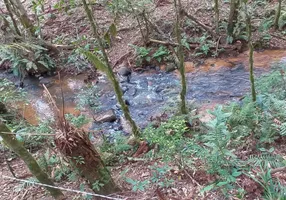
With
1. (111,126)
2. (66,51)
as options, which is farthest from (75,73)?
(111,126)

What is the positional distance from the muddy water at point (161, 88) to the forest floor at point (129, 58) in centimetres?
55

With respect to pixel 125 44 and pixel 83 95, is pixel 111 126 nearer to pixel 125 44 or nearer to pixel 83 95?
pixel 83 95

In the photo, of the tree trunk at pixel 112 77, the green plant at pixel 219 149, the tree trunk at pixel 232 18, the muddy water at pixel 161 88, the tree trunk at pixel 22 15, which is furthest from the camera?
the tree trunk at pixel 22 15

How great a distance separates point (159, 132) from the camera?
438 cm

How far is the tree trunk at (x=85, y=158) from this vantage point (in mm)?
2885

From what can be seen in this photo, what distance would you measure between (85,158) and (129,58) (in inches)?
260

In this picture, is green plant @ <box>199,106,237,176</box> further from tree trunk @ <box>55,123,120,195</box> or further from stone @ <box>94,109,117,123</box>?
stone @ <box>94,109,117,123</box>

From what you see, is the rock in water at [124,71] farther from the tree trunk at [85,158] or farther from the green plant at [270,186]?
the green plant at [270,186]

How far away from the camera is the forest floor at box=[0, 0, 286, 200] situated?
3449 millimetres

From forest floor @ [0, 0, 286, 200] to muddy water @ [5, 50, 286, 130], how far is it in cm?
55

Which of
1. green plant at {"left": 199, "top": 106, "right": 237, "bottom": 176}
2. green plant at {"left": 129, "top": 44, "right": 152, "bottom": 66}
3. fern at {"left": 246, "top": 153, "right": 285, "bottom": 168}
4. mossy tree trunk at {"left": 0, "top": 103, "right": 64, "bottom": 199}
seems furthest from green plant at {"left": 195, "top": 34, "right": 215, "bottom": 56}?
mossy tree trunk at {"left": 0, "top": 103, "right": 64, "bottom": 199}

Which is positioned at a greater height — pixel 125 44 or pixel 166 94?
pixel 125 44

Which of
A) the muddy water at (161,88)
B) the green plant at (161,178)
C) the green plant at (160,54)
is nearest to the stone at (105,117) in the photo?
the muddy water at (161,88)

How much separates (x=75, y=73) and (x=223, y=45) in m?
4.36
